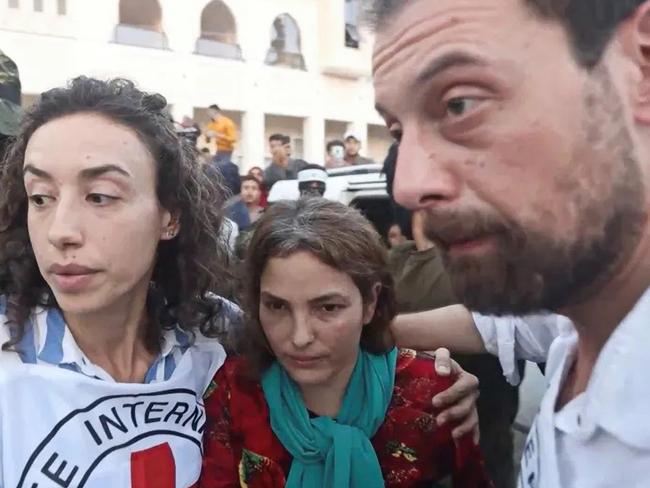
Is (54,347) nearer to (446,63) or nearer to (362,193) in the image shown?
(446,63)

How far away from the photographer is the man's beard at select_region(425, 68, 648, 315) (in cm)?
73

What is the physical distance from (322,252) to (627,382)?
878mm

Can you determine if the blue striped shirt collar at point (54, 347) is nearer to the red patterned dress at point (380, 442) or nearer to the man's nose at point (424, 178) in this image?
the red patterned dress at point (380, 442)

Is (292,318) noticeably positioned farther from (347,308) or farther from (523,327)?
(523,327)

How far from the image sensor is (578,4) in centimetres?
73

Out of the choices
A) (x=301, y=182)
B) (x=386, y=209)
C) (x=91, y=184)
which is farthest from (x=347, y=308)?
(x=386, y=209)

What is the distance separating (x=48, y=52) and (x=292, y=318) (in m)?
11.2

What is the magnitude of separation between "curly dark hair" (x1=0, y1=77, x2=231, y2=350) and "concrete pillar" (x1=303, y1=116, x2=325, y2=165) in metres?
13.2

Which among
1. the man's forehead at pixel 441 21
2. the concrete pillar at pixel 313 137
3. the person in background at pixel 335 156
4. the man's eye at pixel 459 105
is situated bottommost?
the man's eye at pixel 459 105

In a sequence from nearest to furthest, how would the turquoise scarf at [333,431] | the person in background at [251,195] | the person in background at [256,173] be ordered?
1. the turquoise scarf at [333,431]
2. the person in background at [251,195]
3. the person in background at [256,173]

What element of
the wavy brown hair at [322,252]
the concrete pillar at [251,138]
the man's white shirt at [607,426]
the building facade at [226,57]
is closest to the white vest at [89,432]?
the wavy brown hair at [322,252]

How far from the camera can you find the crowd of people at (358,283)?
74cm

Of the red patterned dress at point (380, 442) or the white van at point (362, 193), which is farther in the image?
the white van at point (362, 193)

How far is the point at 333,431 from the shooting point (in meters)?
1.52
